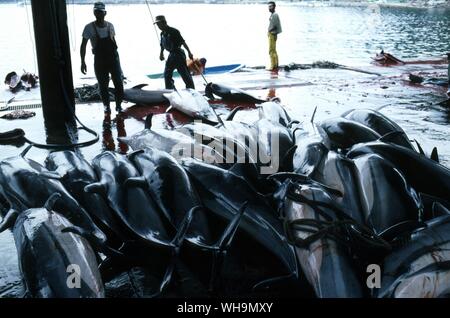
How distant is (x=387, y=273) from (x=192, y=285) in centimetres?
146

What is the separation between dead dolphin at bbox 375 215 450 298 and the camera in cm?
271

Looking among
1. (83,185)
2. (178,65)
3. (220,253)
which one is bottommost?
(220,253)

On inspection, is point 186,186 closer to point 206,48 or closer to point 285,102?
point 285,102

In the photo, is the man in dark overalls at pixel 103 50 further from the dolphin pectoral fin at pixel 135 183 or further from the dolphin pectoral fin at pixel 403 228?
the dolphin pectoral fin at pixel 403 228

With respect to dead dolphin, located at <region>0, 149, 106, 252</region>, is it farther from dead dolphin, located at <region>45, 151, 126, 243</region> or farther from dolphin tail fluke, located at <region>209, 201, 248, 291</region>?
dolphin tail fluke, located at <region>209, 201, 248, 291</region>

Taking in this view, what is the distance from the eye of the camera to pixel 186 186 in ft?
12.7

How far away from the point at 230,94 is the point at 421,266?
25.0ft

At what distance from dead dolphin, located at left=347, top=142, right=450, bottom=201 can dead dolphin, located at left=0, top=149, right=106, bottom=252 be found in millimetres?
2714

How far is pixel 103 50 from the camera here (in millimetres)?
8570

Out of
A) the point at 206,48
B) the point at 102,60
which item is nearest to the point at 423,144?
the point at 102,60

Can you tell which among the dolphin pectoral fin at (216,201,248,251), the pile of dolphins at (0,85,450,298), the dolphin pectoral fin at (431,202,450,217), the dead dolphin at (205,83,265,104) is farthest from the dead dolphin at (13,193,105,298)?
the dead dolphin at (205,83,265,104)

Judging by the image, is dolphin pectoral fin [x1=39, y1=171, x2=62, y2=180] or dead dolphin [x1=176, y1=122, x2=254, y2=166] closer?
dolphin pectoral fin [x1=39, y1=171, x2=62, y2=180]

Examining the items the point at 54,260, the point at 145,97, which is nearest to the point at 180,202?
the point at 54,260

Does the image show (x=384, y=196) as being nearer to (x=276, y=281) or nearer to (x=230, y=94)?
(x=276, y=281)
